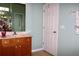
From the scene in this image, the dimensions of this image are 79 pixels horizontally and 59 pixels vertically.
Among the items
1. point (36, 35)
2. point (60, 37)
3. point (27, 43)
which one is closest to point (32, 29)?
point (36, 35)

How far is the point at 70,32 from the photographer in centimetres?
193

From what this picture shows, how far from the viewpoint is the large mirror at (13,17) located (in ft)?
5.85

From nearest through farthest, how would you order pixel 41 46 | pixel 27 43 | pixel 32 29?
pixel 27 43, pixel 32 29, pixel 41 46

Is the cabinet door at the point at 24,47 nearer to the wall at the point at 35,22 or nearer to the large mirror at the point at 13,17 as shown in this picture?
the wall at the point at 35,22

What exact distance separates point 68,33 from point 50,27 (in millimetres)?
326

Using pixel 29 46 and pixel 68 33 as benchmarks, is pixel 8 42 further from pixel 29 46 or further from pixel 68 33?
pixel 68 33

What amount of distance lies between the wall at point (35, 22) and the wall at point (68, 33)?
1.16ft

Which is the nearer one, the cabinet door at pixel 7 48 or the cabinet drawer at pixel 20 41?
the cabinet drawer at pixel 20 41

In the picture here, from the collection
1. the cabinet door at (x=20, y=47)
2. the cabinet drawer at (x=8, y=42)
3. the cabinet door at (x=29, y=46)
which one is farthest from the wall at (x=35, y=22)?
the cabinet drawer at (x=8, y=42)

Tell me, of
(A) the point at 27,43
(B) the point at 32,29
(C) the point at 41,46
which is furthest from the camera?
(C) the point at 41,46

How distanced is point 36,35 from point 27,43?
0.22 meters

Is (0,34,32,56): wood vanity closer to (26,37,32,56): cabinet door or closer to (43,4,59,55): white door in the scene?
(26,37,32,56): cabinet door

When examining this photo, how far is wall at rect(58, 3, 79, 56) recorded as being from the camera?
72.4 inches

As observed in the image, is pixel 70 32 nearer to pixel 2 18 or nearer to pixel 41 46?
pixel 41 46
